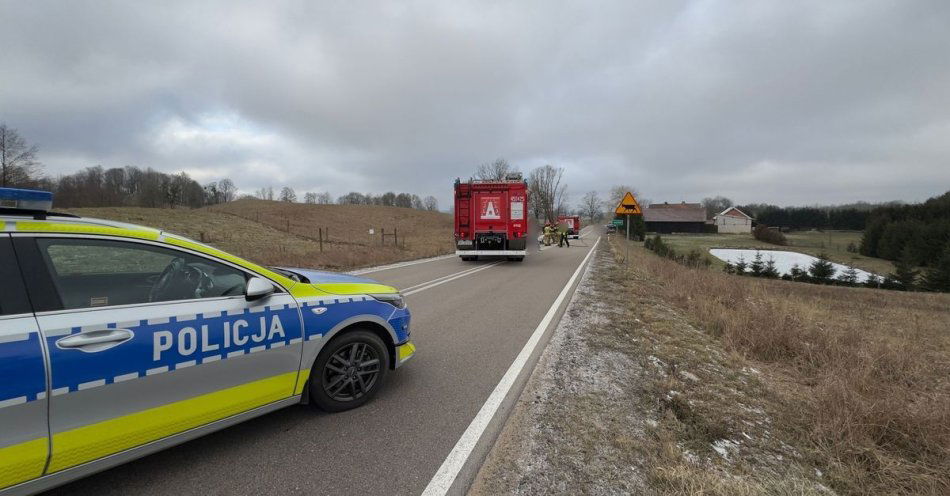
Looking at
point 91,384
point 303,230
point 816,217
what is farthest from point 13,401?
point 816,217

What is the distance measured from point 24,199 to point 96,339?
94 centimetres

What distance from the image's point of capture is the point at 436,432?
302cm

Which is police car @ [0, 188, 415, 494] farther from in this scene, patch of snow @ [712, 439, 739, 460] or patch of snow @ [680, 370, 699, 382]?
patch of snow @ [680, 370, 699, 382]

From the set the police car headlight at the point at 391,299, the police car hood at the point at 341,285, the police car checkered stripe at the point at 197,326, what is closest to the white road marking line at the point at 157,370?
the police car checkered stripe at the point at 197,326

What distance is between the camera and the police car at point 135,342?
1910 millimetres

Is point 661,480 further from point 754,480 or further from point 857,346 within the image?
point 857,346

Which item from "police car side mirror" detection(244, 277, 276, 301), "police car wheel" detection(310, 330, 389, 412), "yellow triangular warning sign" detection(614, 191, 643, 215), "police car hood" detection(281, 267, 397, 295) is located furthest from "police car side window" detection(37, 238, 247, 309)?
"yellow triangular warning sign" detection(614, 191, 643, 215)

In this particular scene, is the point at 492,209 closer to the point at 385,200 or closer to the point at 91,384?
the point at 91,384

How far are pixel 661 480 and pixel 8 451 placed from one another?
11.3 ft

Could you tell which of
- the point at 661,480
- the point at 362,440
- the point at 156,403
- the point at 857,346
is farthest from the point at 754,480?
the point at 857,346

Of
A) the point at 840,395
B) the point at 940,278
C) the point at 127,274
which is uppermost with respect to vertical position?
the point at 127,274

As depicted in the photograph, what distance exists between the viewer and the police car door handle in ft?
6.53

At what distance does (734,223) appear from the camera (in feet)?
269

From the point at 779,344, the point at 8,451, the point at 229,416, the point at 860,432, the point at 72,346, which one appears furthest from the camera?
the point at 779,344
